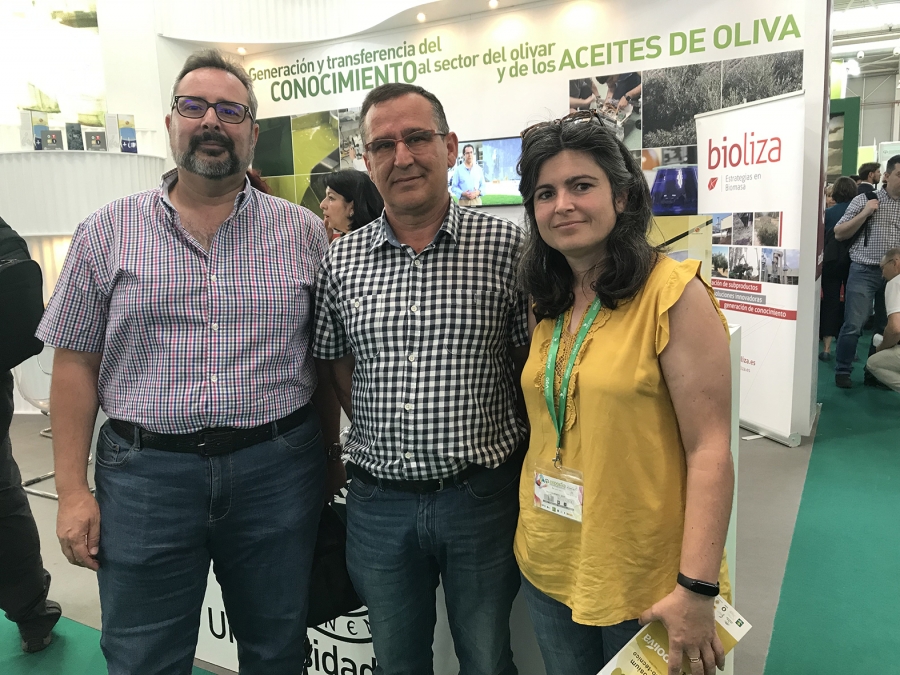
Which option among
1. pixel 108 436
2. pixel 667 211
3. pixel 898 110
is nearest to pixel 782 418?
pixel 667 211

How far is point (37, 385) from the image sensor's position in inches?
211

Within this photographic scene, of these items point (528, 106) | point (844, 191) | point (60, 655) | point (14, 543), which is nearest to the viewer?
point (14, 543)

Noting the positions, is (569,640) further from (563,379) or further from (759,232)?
(759,232)

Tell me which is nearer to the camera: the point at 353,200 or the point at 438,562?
the point at 438,562

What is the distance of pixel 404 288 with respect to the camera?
1509mm

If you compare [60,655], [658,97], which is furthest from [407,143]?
[658,97]

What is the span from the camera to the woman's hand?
1144mm

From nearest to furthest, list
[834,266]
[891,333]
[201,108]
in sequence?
[201,108] → [891,333] → [834,266]

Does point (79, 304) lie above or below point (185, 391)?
above

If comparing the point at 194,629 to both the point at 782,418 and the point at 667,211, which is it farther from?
the point at 667,211

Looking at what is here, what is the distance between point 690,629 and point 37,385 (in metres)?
5.77

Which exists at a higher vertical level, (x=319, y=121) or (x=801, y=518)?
(x=319, y=121)

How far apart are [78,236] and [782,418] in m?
4.60

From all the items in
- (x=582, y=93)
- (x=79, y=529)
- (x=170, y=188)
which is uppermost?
(x=582, y=93)
